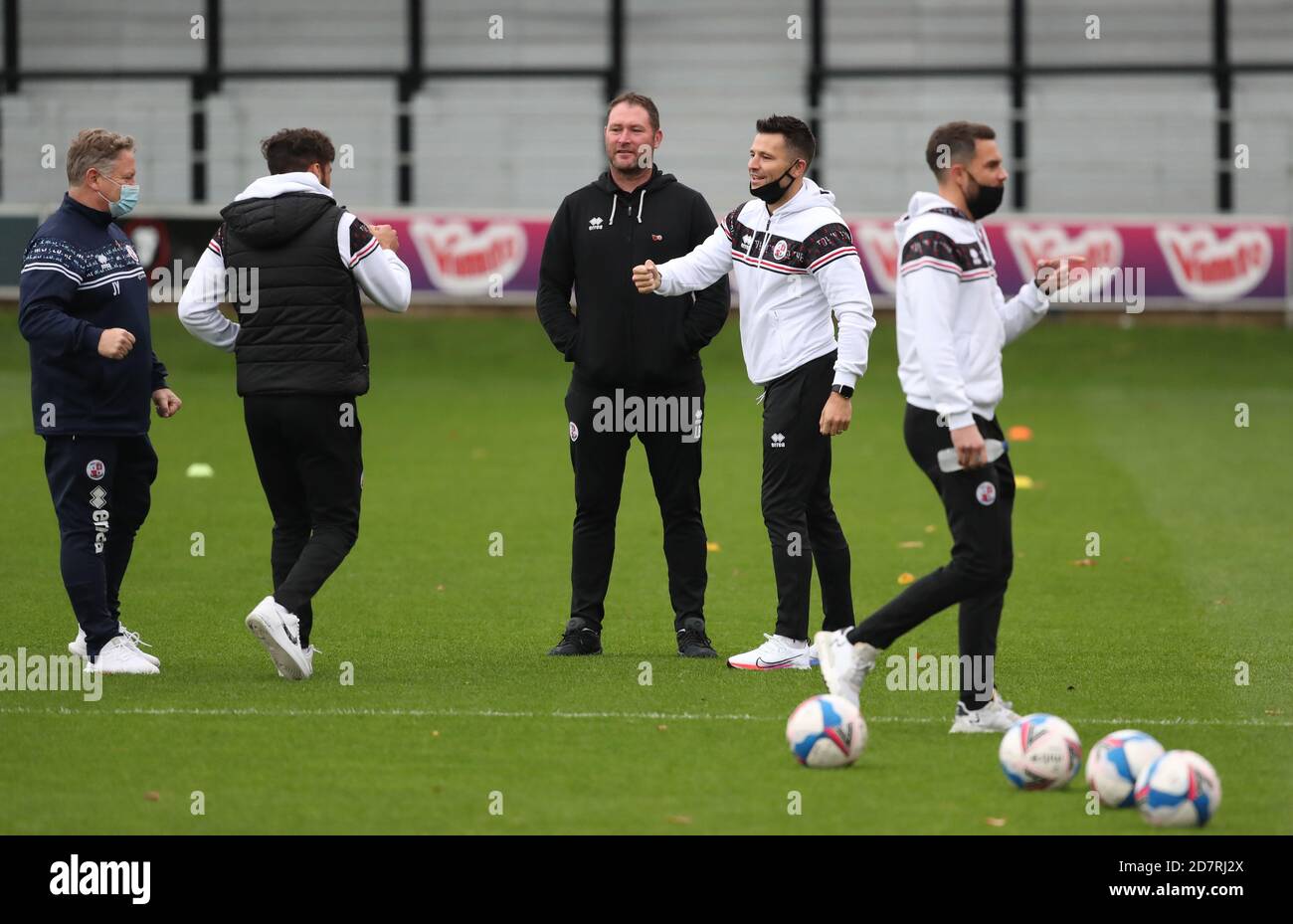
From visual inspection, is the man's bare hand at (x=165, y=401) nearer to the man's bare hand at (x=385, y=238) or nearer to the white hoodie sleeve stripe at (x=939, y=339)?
the man's bare hand at (x=385, y=238)

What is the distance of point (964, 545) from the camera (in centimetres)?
646

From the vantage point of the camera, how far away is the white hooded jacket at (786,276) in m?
7.71

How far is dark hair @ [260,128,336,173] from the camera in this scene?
24.6 feet

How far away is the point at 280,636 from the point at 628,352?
1943 mm

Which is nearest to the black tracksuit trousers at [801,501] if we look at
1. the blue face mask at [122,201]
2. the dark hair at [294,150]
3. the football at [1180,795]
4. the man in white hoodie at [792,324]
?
the man in white hoodie at [792,324]

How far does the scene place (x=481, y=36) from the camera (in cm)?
3008

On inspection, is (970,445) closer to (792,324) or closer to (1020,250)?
(792,324)

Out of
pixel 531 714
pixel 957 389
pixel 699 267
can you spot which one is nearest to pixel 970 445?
pixel 957 389

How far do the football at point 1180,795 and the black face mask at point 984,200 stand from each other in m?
1.98

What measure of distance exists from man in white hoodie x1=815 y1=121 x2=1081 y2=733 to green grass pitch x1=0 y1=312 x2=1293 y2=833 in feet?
1.32

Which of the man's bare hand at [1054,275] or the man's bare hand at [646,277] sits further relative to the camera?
the man's bare hand at [646,277]

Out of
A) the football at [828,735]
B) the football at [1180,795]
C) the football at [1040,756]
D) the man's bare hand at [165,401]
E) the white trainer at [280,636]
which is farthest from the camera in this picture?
the man's bare hand at [165,401]

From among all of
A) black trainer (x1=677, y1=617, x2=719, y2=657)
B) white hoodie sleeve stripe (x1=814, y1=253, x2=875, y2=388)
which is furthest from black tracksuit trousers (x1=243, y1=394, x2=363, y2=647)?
white hoodie sleeve stripe (x1=814, y1=253, x2=875, y2=388)
